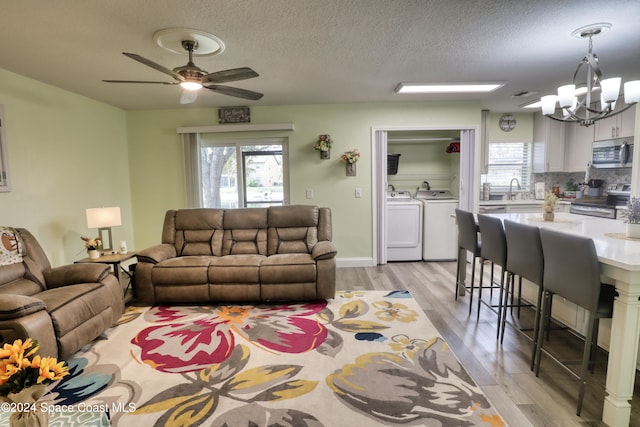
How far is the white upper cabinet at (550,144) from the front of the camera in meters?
5.46

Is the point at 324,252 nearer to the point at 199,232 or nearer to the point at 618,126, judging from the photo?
the point at 199,232

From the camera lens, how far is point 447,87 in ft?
13.1

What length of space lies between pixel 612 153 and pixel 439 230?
8.82 ft

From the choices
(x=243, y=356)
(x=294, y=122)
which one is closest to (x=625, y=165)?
(x=294, y=122)

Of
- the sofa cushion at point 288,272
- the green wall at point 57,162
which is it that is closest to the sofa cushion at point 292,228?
the sofa cushion at point 288,272

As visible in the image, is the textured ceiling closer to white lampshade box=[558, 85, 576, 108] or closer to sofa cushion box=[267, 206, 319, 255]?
white lampshade box=[558, 85, 576, 108]

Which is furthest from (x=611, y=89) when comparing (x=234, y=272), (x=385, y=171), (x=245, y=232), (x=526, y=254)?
(x=245, y=232)

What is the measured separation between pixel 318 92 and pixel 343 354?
3151mm

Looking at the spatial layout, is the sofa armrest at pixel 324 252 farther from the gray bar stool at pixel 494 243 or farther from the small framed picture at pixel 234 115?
the small framed picture at pixel 234 115

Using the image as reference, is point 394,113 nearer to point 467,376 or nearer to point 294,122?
point 294,122

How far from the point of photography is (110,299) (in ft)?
9.31

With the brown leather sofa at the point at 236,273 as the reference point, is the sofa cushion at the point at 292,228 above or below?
above

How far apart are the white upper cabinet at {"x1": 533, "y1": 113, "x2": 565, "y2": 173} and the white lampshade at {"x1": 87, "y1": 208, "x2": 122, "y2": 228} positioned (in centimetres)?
663

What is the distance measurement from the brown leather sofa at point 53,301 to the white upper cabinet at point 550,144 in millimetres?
6608
